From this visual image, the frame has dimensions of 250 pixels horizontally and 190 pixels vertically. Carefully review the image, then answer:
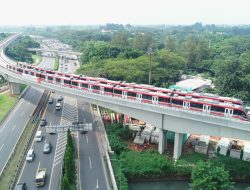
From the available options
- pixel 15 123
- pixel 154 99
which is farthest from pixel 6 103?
pixel 154 99

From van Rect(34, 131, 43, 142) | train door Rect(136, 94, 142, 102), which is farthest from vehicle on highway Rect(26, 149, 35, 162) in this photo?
train door Rect(136, 94, 142, 102)

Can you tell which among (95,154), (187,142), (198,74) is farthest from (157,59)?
(95,154)

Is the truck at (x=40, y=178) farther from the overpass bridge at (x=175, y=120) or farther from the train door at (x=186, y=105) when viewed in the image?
the train door at (x=186, y=105)

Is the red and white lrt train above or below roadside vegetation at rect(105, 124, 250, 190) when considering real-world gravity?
above

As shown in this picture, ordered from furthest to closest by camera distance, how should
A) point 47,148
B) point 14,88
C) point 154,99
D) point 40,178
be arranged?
point 14,88 < point 47,148 < point 154,99 < point 40,178

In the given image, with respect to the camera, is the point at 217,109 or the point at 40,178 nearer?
the point at 40,178

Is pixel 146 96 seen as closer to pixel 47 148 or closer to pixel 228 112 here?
pixel 228 112

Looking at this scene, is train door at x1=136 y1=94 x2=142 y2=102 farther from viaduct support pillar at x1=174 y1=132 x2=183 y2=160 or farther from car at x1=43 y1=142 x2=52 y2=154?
car at x1=43 y1=142 x2=52 y2=154
